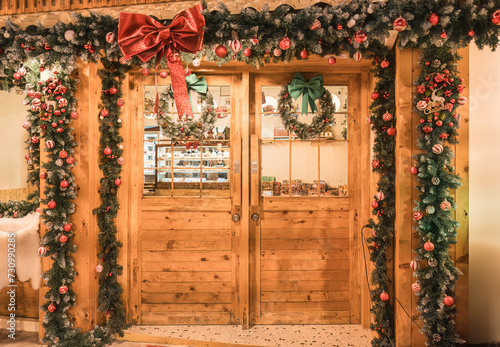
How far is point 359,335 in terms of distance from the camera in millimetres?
2686

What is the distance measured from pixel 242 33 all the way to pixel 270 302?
2.36 m

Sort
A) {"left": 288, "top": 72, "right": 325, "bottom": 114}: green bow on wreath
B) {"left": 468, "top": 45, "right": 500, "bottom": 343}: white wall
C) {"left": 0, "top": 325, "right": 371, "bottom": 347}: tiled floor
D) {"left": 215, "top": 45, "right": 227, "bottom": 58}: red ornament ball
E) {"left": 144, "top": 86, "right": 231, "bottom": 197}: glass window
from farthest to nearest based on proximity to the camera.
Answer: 1. {"left": 144, "top": 86, "right": 231, "bottom": 197}: glass window
2. {"left": 288, "top": 72, "right": 325, "bottom": 114}: green bow on wreath
3. {"left": 0, "top": 325, "right": 371, "bottom": 347}: tiled floor
4. {"left": 468, "top": 45, "right": 500, "bottom": 343}: white wall
5. {"left": 215, "top": 45, "right": 227, "bottom": 58}: red ornament ball

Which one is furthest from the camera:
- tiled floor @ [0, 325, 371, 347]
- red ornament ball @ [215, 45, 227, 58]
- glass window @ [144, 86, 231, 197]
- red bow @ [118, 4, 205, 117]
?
glass window @ [144, 86, 231, 197]

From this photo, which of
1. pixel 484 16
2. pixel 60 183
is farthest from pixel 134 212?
pixel 484 16

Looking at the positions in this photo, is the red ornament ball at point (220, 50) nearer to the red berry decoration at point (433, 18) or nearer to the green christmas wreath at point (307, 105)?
the green christmas wreath at point (307, 105)

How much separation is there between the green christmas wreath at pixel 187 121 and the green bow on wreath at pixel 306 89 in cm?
78

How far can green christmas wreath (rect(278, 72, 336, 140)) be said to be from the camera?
2.81 metres

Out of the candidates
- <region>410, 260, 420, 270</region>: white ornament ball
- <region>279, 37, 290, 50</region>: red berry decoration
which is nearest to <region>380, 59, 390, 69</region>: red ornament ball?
<region>279, 37, 290, 50</region>: red berry decoration

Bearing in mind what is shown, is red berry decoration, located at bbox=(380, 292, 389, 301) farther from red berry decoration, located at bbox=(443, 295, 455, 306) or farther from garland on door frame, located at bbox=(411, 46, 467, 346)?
red berry decoration, located at bbox=(443, 295, 455, 306)

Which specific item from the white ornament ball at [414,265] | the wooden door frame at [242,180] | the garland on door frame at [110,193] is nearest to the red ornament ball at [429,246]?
the white ornament ball at [414,265]

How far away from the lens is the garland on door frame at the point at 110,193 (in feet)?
8.51

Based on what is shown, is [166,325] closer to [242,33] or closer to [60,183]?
[60,183]

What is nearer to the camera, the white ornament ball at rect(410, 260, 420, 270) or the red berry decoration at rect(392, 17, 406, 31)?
the red berry decoration at rect(392, 17, 406, 31)

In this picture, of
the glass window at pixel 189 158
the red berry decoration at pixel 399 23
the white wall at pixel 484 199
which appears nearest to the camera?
the red berry decoration at pixel 399 23
